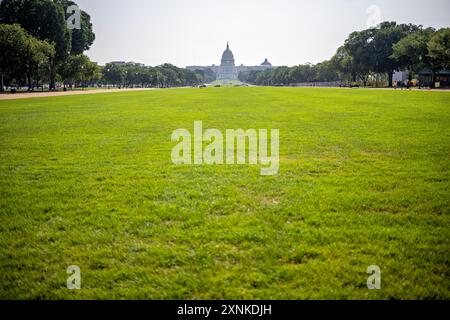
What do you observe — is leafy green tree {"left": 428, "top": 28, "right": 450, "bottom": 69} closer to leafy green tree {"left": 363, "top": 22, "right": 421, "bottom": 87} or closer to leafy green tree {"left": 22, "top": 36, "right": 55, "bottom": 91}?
leafy green tree {"left": 363, "top": 22, "right": 421, "bottom": 87}

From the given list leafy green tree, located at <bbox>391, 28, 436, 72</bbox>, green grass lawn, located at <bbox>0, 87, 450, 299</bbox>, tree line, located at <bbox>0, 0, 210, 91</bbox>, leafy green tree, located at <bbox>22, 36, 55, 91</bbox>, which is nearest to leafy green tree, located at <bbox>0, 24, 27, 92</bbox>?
tree line, located at <bbox>0, 0, 210, 91</bbox>

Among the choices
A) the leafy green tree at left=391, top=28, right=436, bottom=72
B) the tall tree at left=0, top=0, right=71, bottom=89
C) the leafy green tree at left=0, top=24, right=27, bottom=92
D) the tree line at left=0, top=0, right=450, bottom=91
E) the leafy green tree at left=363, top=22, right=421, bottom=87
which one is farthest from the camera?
the leafy green tree at left=363, top=22, right=421, bottom=87

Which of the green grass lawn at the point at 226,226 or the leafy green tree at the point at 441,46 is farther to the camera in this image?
the leafy green tree at the point at 441,46

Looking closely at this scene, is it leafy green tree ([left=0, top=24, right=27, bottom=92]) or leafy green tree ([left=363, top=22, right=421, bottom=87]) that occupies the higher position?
leafy green tree ([left=363, top=22, right=421, bottom=87])

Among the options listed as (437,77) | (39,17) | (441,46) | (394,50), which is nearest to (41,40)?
(39,17)

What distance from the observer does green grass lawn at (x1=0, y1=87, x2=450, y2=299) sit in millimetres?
3949

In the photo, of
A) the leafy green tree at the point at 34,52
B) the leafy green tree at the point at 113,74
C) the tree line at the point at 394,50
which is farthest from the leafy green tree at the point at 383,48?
the leafy green tree at the point at 113,74

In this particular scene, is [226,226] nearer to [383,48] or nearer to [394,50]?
[394,50]

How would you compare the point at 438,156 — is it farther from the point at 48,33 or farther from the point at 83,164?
the point at 48,33

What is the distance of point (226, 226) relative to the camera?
17.4ft

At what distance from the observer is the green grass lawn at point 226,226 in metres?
3.95

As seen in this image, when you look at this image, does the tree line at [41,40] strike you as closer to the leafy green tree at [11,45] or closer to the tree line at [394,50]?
the leafy green tree at [11,45]

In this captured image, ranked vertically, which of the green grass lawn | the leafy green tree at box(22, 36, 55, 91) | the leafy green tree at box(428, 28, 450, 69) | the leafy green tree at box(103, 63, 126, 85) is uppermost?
the leafy green tree at box(103, 63, 126, 85)

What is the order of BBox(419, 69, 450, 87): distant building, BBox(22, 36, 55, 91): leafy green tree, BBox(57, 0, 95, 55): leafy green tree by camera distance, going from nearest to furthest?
BBox(22, 36, 55, 91): leafy green tree
BBox(57, 0, 95, 55): leafy green tree
BBox(419, 69, 450, 87): distant building
